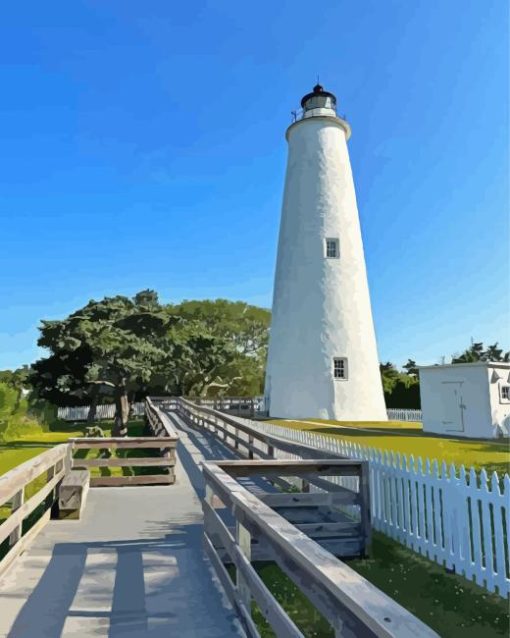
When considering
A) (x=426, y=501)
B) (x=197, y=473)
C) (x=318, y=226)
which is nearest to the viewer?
(x=426, y=501)

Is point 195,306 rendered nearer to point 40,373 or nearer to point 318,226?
point 40,373

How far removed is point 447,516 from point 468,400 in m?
14.8

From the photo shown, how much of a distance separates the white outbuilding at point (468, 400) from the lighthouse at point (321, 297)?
396 centimetres

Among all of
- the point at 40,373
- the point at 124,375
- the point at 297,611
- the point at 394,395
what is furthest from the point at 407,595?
the point at 40,373

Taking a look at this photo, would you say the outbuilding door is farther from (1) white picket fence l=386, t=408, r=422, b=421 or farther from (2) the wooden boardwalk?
(2) the wooden boardwalk

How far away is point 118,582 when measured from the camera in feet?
14.7

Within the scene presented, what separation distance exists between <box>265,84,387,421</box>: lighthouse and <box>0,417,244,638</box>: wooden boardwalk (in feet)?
55.6

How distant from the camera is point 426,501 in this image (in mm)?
5742

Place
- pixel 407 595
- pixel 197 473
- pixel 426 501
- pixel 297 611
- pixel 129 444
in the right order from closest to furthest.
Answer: pixel 297 611, pixel 407 595, pixel 426 501, pixel 129 444, pixel 197 473

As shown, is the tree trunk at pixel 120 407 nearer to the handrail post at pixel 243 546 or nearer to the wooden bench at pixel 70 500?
the wooden bench at pixel 70 500

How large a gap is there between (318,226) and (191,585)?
21582 millimetres

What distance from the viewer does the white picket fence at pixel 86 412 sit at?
40656 millimetres

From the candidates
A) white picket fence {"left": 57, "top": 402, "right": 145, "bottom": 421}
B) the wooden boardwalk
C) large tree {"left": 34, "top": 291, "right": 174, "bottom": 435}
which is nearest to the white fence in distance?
white picket fence {"left": 57, "top": 402, "right": 145, "bottom": 421}

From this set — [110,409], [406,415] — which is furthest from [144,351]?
[110,409]
